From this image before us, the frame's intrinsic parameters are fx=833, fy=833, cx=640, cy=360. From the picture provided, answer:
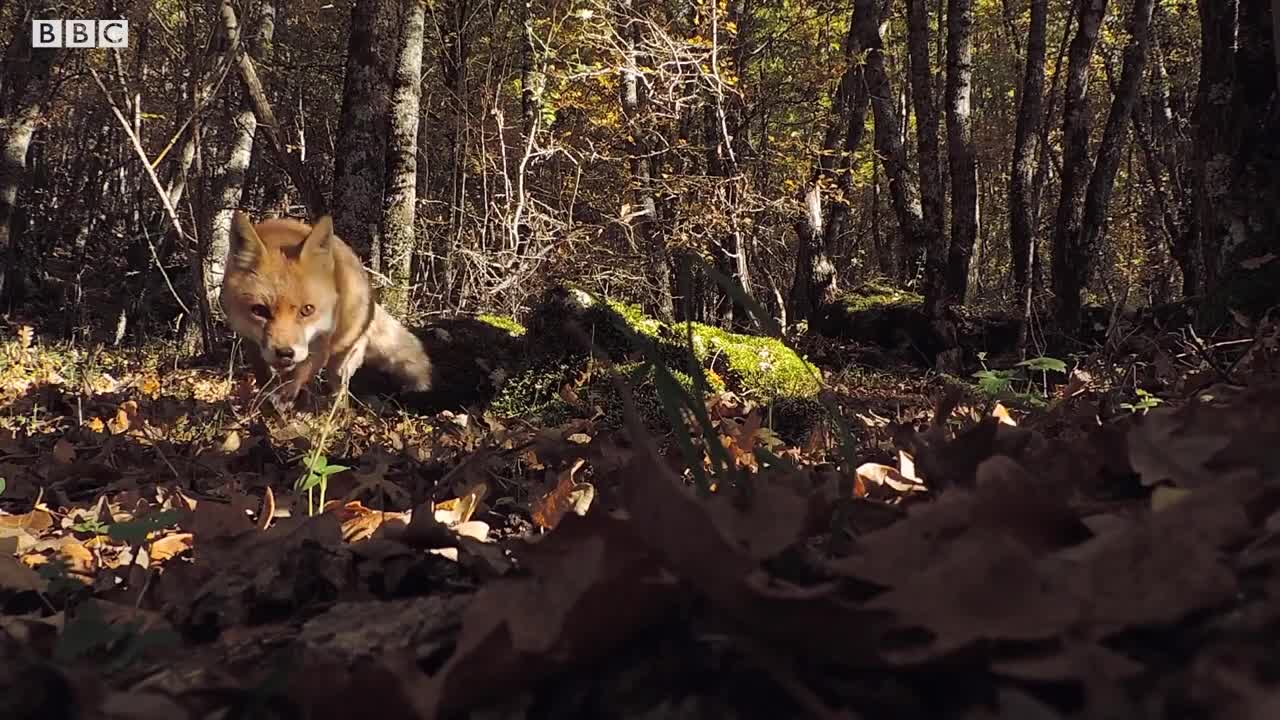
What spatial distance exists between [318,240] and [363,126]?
381cm

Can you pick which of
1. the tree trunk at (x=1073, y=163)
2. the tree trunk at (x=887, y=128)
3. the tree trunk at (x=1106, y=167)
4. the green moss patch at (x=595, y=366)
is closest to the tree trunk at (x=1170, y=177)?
the tree trunk at (x=1106, y=167)

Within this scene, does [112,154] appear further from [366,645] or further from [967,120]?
[366,645]

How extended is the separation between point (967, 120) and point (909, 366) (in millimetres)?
4181

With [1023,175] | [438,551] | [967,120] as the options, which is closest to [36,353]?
[438,551]

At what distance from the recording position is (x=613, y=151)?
1384 cm

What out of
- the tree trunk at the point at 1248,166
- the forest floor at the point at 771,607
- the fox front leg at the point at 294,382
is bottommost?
the fox front leg at the point at 294,382

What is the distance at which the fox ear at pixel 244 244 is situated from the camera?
5086mm

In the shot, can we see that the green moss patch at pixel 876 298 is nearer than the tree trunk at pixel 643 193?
No

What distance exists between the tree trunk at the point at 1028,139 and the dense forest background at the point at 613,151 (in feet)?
0.17

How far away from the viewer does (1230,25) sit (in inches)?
185

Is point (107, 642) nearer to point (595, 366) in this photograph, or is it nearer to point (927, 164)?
point (595, 366)

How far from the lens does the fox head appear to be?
5148 mm

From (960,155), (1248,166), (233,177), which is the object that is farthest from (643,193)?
(1248,166)

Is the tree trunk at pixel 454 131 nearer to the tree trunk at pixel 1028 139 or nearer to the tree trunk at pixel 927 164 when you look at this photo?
the tree trunk at pixel 927 164
